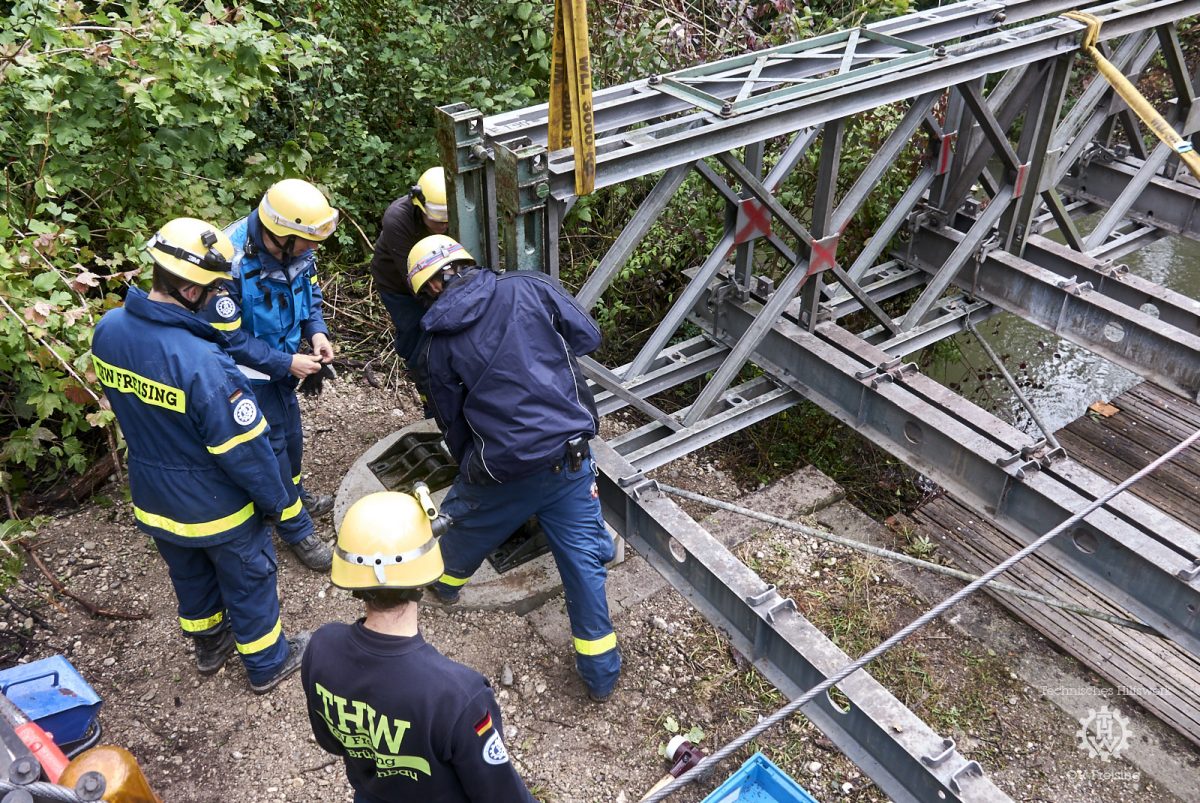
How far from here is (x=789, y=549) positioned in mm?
4895

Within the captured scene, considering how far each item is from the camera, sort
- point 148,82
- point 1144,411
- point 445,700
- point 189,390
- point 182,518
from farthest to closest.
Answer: point 1144,411 → point 148,82 → point 182,518 → point 189,390 → point 445,700

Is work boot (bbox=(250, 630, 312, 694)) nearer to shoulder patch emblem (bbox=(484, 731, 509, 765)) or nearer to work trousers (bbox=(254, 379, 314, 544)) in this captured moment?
work trousers (bbox=(254, 379, 314, 544))

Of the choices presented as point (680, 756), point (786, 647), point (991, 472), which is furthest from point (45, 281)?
point (991, 472)

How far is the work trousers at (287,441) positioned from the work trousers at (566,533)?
954 millimetres

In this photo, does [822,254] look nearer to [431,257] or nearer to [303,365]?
[431,257]

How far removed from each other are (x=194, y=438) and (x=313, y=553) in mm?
1242

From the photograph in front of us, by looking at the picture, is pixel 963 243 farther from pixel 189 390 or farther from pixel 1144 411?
pixel 189 390

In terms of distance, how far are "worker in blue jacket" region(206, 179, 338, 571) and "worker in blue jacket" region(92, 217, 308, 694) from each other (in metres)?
0.39

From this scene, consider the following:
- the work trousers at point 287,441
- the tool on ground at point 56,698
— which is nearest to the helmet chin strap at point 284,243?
the work trousers at point 287,441

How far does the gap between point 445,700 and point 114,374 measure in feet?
6.44

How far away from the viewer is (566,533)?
3.65m

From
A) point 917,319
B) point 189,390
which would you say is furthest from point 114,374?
point 917,319

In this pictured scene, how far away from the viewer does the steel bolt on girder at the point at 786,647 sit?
2.75m

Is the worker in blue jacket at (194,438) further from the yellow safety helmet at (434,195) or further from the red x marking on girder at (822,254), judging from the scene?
the red x marking on girder at (822,254)
